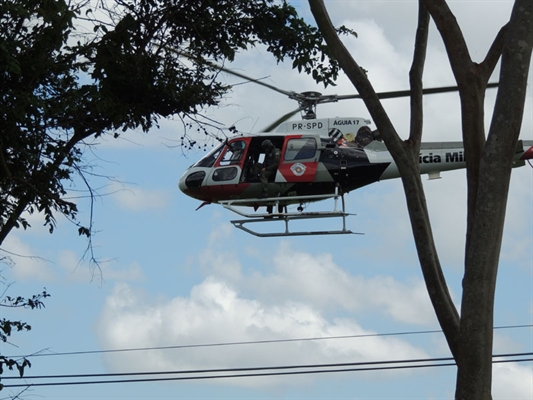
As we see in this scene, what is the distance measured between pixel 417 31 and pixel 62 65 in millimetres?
3109

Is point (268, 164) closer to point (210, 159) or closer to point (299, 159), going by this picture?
point (299, 159)

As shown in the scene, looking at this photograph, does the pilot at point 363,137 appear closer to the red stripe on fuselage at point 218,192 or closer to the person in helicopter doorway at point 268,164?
the person in helicopter doorway at point 268,164

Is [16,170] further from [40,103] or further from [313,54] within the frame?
[313,54]

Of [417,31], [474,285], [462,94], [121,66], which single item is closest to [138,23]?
[121,66]

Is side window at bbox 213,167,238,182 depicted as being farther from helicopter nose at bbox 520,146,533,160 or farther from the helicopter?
helicopter nose at bbox 520,146,533,160

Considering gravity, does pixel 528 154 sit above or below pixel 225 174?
above

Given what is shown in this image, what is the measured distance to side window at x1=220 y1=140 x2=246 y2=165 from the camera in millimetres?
14492

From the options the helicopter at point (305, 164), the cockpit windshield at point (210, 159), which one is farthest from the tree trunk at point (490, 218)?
the cockpit windshield at point (210, 159)

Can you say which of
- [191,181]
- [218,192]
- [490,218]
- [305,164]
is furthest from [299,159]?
[490,218]

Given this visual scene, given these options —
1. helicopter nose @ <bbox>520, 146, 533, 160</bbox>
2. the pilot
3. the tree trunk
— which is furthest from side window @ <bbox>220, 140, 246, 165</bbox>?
the tree trunk

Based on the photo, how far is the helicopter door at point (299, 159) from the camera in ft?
45.9

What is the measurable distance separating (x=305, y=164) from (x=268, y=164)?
0.61 m

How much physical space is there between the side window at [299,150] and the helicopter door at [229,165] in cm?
77

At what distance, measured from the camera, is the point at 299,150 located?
46.5ft
